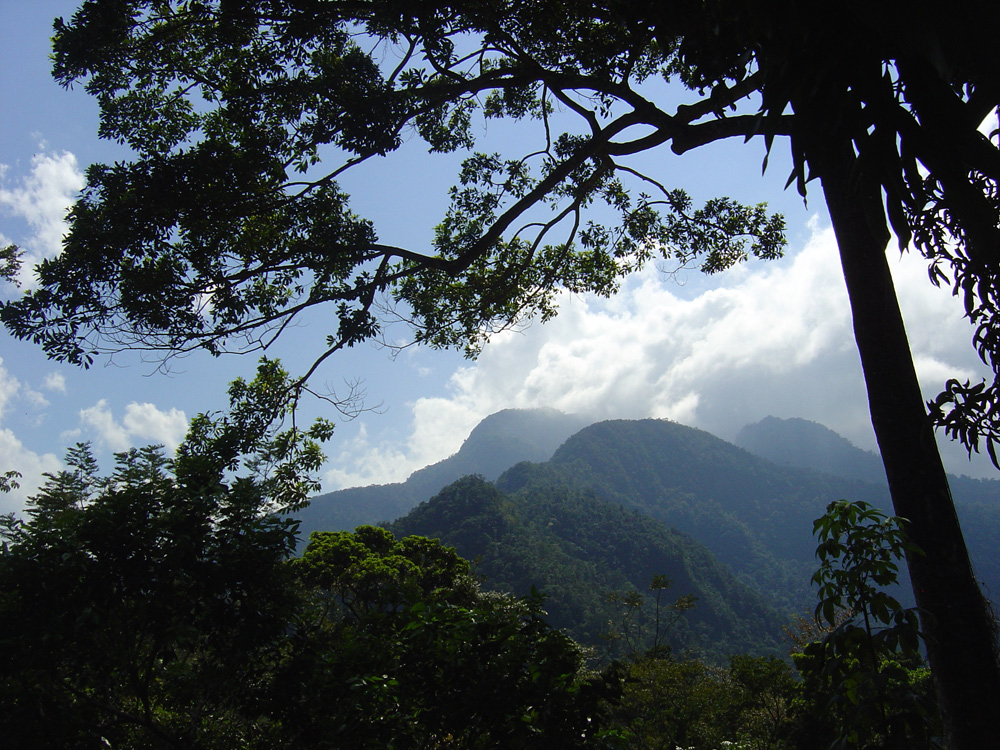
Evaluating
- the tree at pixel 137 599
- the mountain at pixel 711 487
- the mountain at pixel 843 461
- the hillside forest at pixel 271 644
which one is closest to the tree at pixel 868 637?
the hillside forest at pixel 271 644

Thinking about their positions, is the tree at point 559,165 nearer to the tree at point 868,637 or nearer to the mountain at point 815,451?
the tree at point 868,637

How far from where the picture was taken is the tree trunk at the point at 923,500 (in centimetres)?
224

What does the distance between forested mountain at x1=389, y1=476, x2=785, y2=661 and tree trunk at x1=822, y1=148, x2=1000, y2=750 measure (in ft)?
131

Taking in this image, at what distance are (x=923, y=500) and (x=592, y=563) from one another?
218 feet

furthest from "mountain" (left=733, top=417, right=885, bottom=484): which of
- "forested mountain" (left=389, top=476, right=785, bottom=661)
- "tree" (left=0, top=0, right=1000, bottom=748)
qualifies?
"tree" (left=0, top=0, right=1000, bottom=748)

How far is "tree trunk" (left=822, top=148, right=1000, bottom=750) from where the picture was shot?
7.35ft

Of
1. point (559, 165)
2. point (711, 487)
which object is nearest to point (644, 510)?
point (711, 487)

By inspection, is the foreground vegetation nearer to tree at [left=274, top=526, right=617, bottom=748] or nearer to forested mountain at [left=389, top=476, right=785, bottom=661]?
tree at [left=274, top=526, right=617, bottom=748]

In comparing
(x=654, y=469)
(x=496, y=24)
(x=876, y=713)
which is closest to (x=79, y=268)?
(x=496, y=24)

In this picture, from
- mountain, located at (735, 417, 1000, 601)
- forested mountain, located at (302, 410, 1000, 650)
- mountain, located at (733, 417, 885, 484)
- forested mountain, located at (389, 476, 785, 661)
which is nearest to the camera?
forested mountain, located at (389, 476, 785, 661)

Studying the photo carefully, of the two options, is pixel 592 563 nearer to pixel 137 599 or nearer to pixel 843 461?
pixel 137 599

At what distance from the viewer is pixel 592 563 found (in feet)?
212

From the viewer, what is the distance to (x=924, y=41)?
1.36 meters

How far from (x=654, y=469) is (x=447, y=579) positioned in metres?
134
